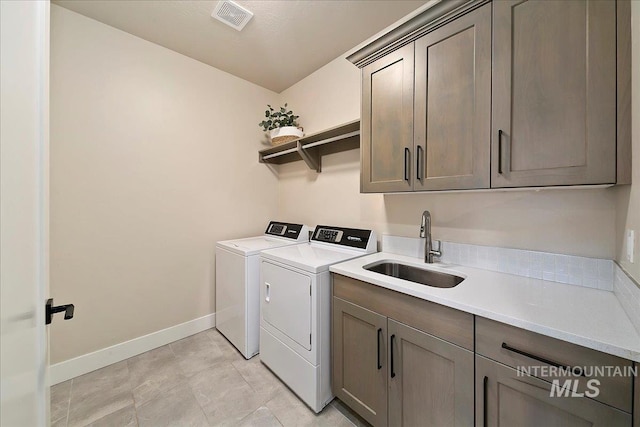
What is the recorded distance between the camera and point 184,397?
1643 mm

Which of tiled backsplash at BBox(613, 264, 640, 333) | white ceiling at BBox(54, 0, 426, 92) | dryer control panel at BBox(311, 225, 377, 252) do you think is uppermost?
white ceiling at BBox(54, 0, 426, 92)

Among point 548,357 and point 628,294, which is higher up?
point 628,294

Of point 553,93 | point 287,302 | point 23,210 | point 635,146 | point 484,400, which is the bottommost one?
point 484,400

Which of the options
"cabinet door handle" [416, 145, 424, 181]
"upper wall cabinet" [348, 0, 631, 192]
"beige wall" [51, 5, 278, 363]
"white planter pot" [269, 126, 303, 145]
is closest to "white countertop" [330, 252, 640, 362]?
"upper wall cabinet" [348, 0, 631, 192]

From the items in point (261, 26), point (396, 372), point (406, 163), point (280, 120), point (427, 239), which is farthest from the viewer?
point (280, 120)

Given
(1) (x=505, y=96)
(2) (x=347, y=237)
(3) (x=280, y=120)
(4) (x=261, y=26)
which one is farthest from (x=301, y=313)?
(4) (x=261, y=26)

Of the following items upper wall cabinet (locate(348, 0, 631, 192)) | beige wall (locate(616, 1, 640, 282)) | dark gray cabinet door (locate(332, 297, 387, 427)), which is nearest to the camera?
beige wall (locate(616, 1, 640, 282))

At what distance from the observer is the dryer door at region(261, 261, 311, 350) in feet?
5.11

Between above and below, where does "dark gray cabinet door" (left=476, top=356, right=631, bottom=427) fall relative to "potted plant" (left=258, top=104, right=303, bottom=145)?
below

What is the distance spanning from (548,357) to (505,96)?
1075 mm

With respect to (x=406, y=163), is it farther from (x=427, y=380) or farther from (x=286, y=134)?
Result: (x=286, y=134)

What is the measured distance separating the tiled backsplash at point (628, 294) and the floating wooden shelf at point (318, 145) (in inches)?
64.8

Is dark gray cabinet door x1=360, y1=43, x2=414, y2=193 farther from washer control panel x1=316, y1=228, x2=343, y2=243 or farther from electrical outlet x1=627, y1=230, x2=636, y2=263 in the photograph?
electrical outlet x1=627, y1=230, x2=636, y2=263

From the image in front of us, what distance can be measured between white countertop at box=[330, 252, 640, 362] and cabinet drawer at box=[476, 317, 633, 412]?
4cm
